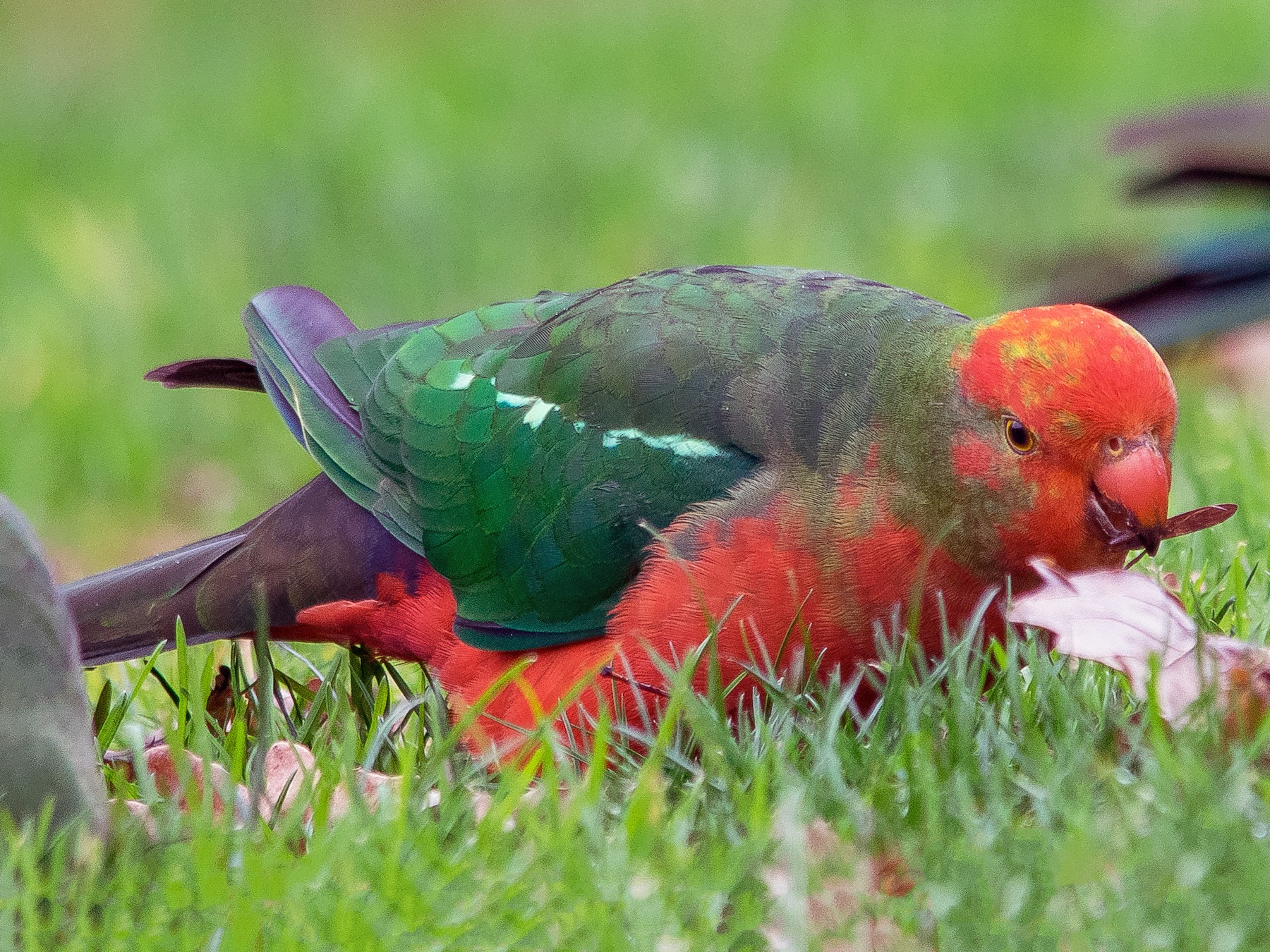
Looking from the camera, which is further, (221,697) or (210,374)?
(210,374)

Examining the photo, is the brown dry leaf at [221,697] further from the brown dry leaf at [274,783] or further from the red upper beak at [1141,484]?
the red upper beak at [1141,484]

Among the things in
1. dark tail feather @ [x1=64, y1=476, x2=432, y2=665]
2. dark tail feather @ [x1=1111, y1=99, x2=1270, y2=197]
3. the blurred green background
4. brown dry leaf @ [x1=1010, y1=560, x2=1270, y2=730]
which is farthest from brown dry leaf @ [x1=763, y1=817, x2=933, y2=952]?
the blurred green background

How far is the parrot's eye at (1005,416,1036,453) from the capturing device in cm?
255

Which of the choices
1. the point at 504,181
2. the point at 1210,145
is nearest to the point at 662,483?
the point at 1210,145

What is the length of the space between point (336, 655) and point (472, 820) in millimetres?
785

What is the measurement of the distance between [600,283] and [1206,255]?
236cm

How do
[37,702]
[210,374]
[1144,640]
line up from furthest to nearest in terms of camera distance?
[210,374] < [1144,640] < [37,702]

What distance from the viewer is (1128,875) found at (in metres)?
1.98

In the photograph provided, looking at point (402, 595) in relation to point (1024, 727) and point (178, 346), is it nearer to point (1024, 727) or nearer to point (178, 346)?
point (1024, 727)

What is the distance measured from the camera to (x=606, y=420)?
9.59 ft

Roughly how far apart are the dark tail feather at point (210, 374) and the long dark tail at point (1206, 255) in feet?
7.07

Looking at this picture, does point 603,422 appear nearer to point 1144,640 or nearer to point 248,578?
point 248,578

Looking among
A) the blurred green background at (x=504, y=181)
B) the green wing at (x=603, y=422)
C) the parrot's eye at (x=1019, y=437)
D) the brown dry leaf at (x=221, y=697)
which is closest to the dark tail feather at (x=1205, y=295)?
the blurred green background at (x=504, y=181)

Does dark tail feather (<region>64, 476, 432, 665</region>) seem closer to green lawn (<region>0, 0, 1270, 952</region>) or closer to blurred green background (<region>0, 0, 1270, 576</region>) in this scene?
green lawn (<region>0, 0, 1270, 952</region>)
